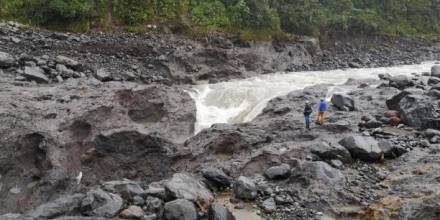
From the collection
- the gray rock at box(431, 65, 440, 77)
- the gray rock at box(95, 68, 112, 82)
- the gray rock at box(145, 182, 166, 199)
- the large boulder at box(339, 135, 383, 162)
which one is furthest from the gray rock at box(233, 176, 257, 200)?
the gray rock at box(431, 65, 440, 77)

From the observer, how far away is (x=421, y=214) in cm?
866

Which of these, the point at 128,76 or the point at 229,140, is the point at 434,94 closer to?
the point at 229,140

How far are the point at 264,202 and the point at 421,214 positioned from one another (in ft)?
12.3

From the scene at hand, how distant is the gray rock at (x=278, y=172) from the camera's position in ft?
39.5

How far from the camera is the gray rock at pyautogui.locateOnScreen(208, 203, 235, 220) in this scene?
963cm

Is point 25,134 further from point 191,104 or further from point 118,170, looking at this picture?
point 191,104

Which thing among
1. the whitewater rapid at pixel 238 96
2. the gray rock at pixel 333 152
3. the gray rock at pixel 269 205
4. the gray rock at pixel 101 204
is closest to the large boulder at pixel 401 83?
the whitewater rapid at pixel 238 96

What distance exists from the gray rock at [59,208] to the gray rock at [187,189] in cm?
220

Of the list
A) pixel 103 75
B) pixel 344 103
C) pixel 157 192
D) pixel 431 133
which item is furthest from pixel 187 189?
pixel 103 75

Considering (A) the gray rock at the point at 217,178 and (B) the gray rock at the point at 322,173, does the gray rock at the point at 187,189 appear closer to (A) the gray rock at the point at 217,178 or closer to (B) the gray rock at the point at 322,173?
(A) the gray rock at the point at 217,178

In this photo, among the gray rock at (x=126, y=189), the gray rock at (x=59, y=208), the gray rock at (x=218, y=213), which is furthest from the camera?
the gray rock at (x=126, y=189)

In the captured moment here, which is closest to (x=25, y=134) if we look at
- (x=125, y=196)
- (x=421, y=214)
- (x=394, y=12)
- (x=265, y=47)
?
(x=125, y=196)

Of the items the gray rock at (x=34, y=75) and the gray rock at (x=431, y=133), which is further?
the gray rock at (x=34, y=75)

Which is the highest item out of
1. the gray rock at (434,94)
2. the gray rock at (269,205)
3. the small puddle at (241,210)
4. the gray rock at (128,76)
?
the gray rock at (434,94)
